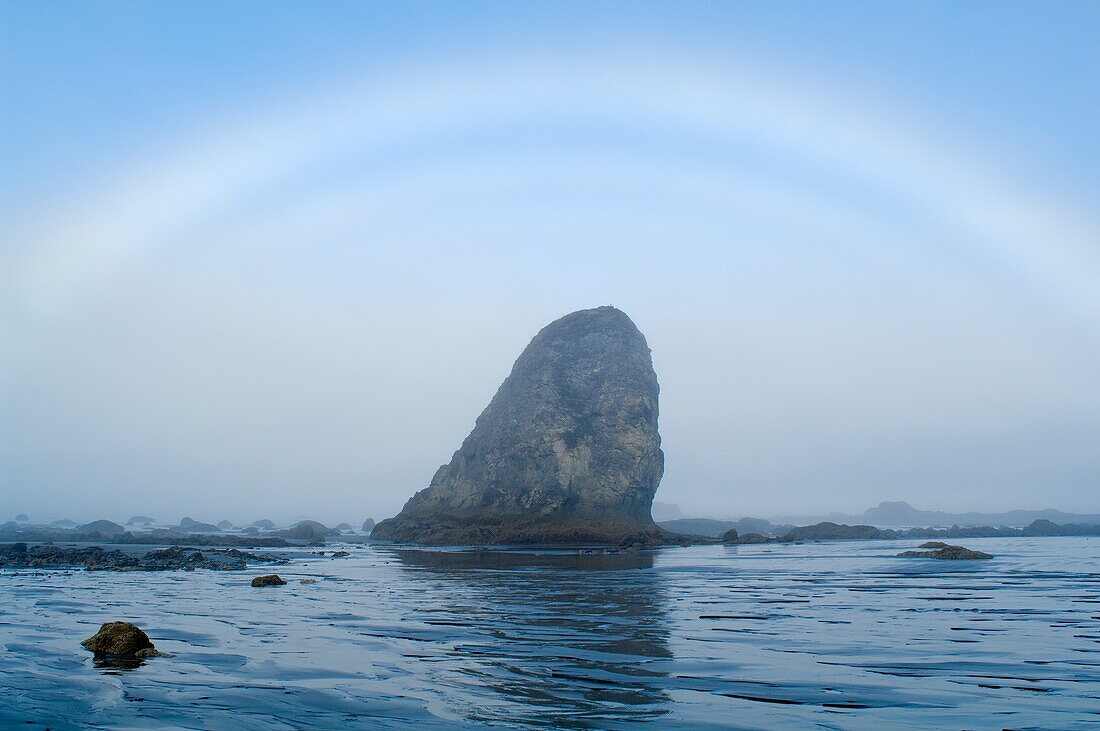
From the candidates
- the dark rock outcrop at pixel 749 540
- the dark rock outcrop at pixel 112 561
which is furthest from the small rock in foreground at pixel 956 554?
the dark rock outcrop at pixel 112 561

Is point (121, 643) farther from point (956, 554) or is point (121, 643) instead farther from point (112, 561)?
point (956, 554)

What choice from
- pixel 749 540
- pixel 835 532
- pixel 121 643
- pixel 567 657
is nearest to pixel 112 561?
pixel 121 643

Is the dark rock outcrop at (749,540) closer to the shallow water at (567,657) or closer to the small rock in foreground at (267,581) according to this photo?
the shallow water at (567,657)

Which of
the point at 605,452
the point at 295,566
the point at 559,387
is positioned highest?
the point at 559,387

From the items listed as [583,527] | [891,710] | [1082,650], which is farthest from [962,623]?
[583,527]

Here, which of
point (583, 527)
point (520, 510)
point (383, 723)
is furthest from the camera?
point (520, 510)

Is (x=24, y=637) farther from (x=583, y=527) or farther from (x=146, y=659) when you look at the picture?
(x=583, y=527)

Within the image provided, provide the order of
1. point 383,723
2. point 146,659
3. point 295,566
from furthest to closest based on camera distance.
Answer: point 295,566 < point 146,659 < point 383,723
